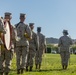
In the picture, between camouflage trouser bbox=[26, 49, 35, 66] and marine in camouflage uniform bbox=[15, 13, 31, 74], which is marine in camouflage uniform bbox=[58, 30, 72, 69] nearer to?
camouflage trouser bbox=[26, 49, 35, 66]

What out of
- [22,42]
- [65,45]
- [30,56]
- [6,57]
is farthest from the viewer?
[65,45]

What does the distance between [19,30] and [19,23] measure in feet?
1.02

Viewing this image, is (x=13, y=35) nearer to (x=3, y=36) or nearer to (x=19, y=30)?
(x=3, y=36)

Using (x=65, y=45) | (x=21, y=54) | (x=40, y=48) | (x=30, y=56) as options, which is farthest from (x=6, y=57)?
(x=40, y=48)

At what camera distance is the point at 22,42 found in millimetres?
19531

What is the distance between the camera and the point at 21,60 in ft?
65.5

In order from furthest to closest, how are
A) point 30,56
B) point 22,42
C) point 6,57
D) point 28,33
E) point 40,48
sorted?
1. point 40,48
2. point 30,56
3. point 22,42
4. point 28,33
5. point 6,57

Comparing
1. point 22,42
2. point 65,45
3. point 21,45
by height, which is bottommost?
point 21,45

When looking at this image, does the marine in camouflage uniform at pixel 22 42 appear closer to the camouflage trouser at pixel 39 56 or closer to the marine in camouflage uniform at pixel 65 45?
the marine in camouflage uniform at pixel 65 45

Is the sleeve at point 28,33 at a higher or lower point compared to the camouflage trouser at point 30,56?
higher

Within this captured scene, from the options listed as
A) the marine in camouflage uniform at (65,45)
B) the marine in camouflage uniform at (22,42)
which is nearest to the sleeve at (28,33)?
the marine in camouflage uniform at (22,42)

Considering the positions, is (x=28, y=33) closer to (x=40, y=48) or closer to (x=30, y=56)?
(x=30, y=56)

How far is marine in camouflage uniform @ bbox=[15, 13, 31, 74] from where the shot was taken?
19281 millimetres

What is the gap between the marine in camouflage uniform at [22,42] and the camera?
1928cm
